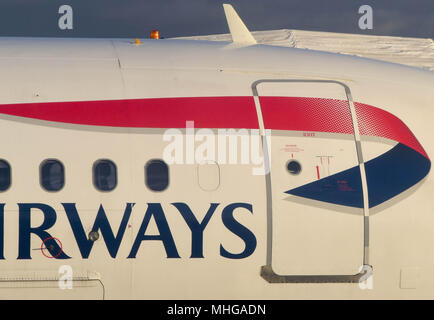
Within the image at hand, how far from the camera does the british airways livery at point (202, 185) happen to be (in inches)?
387

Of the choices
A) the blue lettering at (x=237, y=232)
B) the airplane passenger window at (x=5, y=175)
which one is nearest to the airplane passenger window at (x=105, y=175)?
the airplane passenger window at (x=5, y=175)

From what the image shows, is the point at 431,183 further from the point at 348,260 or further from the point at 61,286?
the point at 61,286

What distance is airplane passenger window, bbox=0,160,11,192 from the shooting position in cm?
979

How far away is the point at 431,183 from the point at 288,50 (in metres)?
2.76

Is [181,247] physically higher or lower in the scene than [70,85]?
lower

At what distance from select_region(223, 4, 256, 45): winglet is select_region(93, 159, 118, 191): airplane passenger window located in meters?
3.22

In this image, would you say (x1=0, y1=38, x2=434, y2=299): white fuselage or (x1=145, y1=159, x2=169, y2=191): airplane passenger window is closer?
(x1=0, y1=38, x2=434, y2=299): white fuselage

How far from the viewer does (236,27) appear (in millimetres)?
12219

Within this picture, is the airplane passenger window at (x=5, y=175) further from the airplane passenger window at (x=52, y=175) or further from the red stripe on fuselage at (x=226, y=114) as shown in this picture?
the red stripe on fuselage at (x=226, y=114)

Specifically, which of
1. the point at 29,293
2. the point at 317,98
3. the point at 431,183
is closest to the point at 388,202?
the point at 431,183

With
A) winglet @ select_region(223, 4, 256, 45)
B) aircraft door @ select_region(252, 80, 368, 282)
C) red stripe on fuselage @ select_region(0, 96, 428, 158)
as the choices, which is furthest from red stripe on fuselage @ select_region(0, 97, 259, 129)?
winglet @ select_region(223, 4, 256, 45)

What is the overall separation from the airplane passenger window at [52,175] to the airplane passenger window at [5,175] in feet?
1.24

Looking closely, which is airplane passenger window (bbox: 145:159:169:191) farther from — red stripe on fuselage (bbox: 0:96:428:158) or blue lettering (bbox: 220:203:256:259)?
blue lettering (bbox: 220:203:256:259)

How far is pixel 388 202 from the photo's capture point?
34.1 feet
